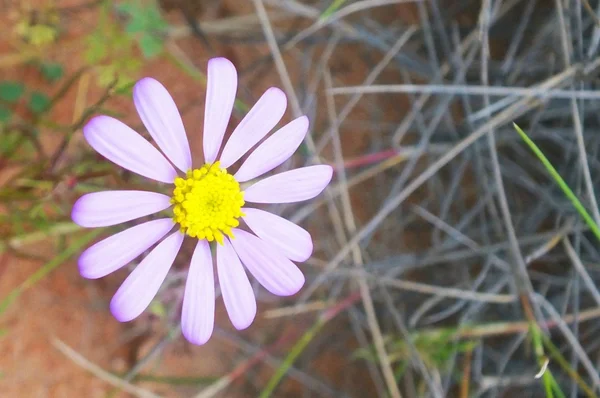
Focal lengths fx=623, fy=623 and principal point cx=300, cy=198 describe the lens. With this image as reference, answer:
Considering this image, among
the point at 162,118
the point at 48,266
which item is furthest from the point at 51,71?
the point at 162,118

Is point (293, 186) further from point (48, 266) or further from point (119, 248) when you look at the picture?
point (48, 266)

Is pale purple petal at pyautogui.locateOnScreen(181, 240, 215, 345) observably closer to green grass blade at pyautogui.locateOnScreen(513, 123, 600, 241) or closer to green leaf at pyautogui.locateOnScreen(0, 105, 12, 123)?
green grass blade at pyautogui.locateOnScreen(513, 123, 600, 241)

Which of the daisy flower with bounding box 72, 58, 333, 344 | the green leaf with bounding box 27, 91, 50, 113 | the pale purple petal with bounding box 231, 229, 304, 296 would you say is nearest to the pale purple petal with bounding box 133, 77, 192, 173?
the daisy flower with bounding box 72, 58, 333, 344

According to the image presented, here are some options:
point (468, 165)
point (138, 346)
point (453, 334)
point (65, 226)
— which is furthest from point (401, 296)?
point (65, 226)

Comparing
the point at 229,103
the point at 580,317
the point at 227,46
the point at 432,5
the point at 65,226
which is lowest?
the point at 580,317

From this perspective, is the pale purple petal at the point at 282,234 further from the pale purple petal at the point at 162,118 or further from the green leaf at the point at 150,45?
the green leaf at the point at 150,45

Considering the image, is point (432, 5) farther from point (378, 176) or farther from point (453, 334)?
point (453, 334)

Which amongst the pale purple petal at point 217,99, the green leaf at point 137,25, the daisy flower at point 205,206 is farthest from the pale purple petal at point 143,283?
the green leaf at point 137,25

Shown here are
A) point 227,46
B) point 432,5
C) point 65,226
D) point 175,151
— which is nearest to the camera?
point 175,151
